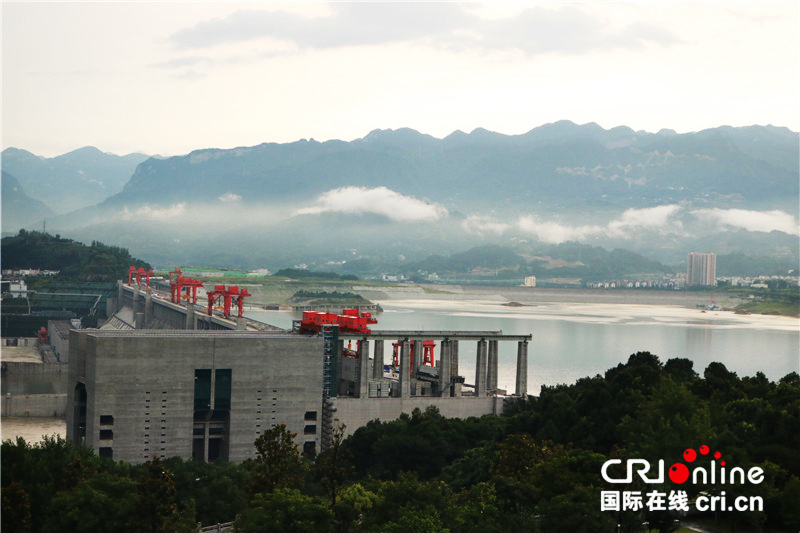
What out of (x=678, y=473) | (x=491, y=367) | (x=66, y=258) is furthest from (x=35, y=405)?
(x=66, y=258)

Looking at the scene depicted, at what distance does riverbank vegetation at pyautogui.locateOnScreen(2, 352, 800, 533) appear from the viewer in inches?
848

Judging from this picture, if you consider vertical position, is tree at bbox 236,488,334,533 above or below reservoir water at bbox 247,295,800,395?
above

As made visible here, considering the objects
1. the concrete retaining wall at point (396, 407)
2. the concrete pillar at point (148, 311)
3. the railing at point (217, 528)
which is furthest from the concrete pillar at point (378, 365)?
the concrete pillar at point (148, 311)

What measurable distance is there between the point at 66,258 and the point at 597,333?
64.8m

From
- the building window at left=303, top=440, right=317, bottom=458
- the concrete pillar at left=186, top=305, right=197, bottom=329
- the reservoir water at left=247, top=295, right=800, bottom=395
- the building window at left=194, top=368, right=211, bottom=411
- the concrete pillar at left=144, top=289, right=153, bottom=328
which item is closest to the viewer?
the building window at left=194, top=368, right=211, bottom=411

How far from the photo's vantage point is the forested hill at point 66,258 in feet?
405

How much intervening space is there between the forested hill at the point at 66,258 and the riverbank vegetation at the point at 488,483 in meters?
95.0

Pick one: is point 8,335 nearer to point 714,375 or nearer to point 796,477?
point 714,375

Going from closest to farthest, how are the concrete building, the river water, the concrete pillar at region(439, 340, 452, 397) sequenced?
the concrete building
the concrete pillar at region(439, 340, 452, 397)
the river water

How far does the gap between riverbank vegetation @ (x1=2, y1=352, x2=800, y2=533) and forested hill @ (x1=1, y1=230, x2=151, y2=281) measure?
3740 inches

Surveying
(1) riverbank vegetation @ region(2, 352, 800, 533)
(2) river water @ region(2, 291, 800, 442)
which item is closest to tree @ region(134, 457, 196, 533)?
(1) riverbank vegetation @ region(2, 352, 800, 533)

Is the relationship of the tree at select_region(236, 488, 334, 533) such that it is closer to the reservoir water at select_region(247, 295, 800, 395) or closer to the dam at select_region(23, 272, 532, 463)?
the dam at select_region(23, 272, 532, 463)

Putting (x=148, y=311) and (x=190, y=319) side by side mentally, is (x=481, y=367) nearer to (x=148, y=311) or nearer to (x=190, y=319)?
(x=190, y=319)

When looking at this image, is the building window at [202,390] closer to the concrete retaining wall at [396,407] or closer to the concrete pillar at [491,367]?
the concrete retaining wall at [396,407]
